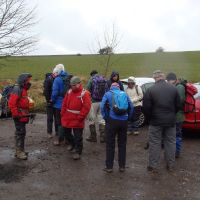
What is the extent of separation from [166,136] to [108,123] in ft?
3.69

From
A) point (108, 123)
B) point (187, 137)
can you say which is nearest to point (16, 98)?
point (108, 123)

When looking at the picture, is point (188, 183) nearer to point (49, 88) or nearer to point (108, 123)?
point (108, 123)

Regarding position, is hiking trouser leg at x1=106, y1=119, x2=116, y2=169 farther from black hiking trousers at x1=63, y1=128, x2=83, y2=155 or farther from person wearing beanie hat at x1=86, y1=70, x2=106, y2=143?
person wearing beanie hat at x1=86, y1=70, x2=106, y2=143

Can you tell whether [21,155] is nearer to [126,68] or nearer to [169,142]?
[169,142]

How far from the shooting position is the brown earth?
7090mm

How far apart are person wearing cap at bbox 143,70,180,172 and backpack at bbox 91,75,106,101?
2577mm

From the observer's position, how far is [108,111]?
8.33 meters

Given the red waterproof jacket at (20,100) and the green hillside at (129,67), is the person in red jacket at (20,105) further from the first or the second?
the green hillside at (129,67)

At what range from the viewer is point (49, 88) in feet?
35.9

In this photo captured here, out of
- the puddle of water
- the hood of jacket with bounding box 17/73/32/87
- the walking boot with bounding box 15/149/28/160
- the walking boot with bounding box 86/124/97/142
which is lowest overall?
the puddle of water

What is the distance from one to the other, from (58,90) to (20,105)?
1.43 m

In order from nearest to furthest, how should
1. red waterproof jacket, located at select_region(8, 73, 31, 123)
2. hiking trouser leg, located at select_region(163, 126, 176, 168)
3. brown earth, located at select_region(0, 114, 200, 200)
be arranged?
brown earth, located at select_region(0, 114, 200, 200), hiking trouser leg, located at select_region(163, 126, 176, 168), red waterproof jacket, located at select_region(8, 73, 31, 123)

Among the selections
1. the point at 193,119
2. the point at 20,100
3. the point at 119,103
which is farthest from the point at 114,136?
the point at 193,119

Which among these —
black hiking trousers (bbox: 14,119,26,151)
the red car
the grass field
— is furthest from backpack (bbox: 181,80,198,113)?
the grass field
